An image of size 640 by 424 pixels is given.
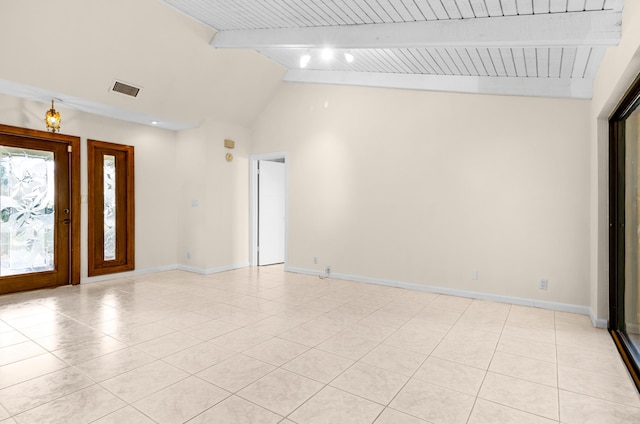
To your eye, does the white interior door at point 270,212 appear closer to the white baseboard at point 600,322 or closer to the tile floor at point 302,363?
the tile floor at point 302,363

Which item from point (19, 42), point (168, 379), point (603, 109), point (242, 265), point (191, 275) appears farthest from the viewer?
point (242, 265)

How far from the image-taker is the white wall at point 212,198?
6.19m

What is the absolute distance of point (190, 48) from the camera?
4711 mm

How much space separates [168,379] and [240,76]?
465 cm

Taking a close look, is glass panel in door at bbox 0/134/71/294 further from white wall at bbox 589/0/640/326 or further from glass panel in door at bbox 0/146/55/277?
white wall at bbox 589/0/640/326

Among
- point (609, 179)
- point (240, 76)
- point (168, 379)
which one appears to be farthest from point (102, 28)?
point (609, 179)

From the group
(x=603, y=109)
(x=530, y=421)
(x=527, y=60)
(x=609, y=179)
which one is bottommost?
(x=530, y=421)

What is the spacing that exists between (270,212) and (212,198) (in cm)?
128

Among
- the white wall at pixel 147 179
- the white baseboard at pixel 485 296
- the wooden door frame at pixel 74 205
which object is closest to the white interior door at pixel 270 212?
the white baseboard at pixel 485 296

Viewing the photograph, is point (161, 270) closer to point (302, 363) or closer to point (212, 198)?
point (212, 198)

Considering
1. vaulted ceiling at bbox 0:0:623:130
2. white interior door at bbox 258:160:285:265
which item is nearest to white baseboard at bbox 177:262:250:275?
white interior door at bbox 258:160:285:265

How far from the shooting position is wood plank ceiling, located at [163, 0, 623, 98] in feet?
9.33

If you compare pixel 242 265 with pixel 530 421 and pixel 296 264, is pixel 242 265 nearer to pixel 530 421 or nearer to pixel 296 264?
pixel 296 264

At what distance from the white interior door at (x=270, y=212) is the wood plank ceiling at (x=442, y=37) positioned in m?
2.42
